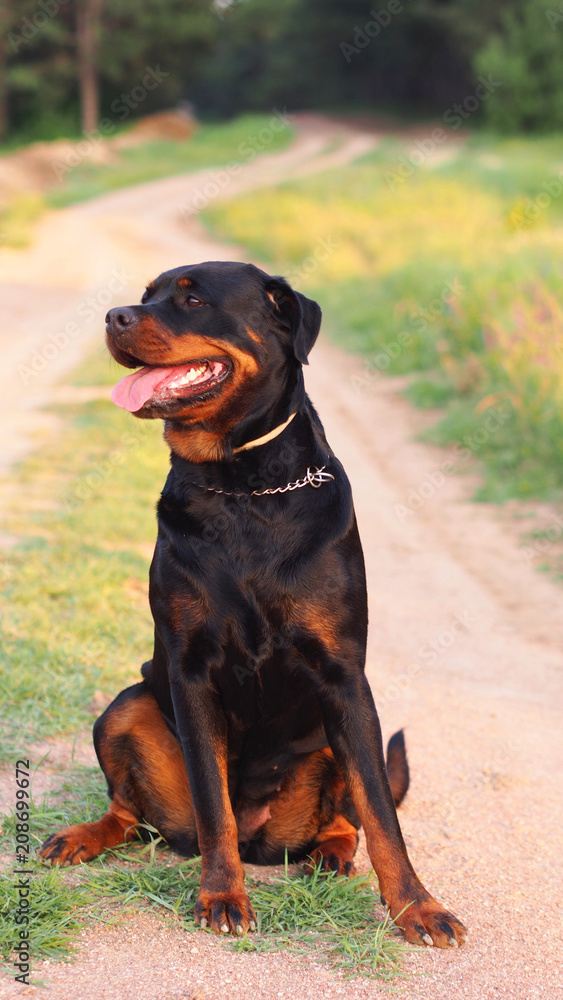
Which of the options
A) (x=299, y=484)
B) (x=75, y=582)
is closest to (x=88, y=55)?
(x=75, y=582)

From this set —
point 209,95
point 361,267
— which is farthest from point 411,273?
point 209,95

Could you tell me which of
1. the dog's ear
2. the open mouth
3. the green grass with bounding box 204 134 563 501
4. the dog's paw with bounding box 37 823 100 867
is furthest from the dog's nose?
the green grass with bounding box 204 134 563 501

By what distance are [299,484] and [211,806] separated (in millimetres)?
851

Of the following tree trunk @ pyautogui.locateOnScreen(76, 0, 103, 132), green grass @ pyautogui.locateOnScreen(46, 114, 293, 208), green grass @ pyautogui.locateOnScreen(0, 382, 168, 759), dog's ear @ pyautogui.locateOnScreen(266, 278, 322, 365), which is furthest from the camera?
tree trunk @ pyautogui.locateOnScreen(76, 0, 103, 132)

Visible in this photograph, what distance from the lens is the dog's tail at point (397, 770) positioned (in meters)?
3.03

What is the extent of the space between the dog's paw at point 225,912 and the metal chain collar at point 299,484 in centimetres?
100

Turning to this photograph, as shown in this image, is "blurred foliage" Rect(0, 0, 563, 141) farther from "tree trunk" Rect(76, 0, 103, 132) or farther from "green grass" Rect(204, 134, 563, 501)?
"green grass" Rect(204, 134, 563, 501)

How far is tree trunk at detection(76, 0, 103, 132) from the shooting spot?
38719 mm

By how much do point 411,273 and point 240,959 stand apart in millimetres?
10952

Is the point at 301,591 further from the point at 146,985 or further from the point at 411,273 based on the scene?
the point at 411,273

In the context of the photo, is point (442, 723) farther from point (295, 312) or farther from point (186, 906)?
point (295, 312)

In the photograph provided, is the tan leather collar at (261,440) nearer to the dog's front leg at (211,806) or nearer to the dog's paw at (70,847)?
the dog's front leg at (211,806)

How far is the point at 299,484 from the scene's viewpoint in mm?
2641

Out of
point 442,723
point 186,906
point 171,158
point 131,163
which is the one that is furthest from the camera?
point 171,158
